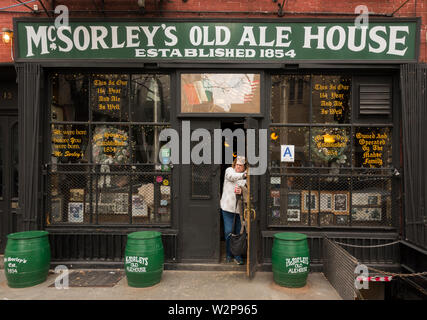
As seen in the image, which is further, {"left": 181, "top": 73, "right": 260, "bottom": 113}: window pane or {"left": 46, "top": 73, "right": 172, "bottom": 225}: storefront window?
{"left": 46, "top": 73, "right": 172, "bottom": 225}: storefront window

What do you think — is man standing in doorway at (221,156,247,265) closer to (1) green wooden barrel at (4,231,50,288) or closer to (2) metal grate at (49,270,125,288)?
(2) metal grate at (49,270,125,288)

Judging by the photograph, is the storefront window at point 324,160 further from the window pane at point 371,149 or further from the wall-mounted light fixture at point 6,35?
the wall-mounted light fixture at point 6,35

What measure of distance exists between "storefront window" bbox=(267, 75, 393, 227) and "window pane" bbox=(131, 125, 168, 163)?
2305 mm

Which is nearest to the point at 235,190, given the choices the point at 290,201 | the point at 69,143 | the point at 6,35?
the point at 290,201

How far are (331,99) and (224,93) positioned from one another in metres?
2.16

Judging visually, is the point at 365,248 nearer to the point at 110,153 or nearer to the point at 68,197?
the point at 110,153

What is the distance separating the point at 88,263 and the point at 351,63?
647 cm

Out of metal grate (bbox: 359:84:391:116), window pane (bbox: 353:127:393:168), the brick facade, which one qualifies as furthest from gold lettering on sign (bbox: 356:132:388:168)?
the brick facade

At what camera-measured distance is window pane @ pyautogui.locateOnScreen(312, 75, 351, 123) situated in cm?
614

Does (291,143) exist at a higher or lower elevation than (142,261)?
higher

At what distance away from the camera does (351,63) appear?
5.95m

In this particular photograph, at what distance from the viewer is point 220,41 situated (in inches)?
236

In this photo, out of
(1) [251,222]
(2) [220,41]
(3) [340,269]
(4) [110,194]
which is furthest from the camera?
(4) [110,194]

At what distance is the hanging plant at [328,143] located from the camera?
614 cm
